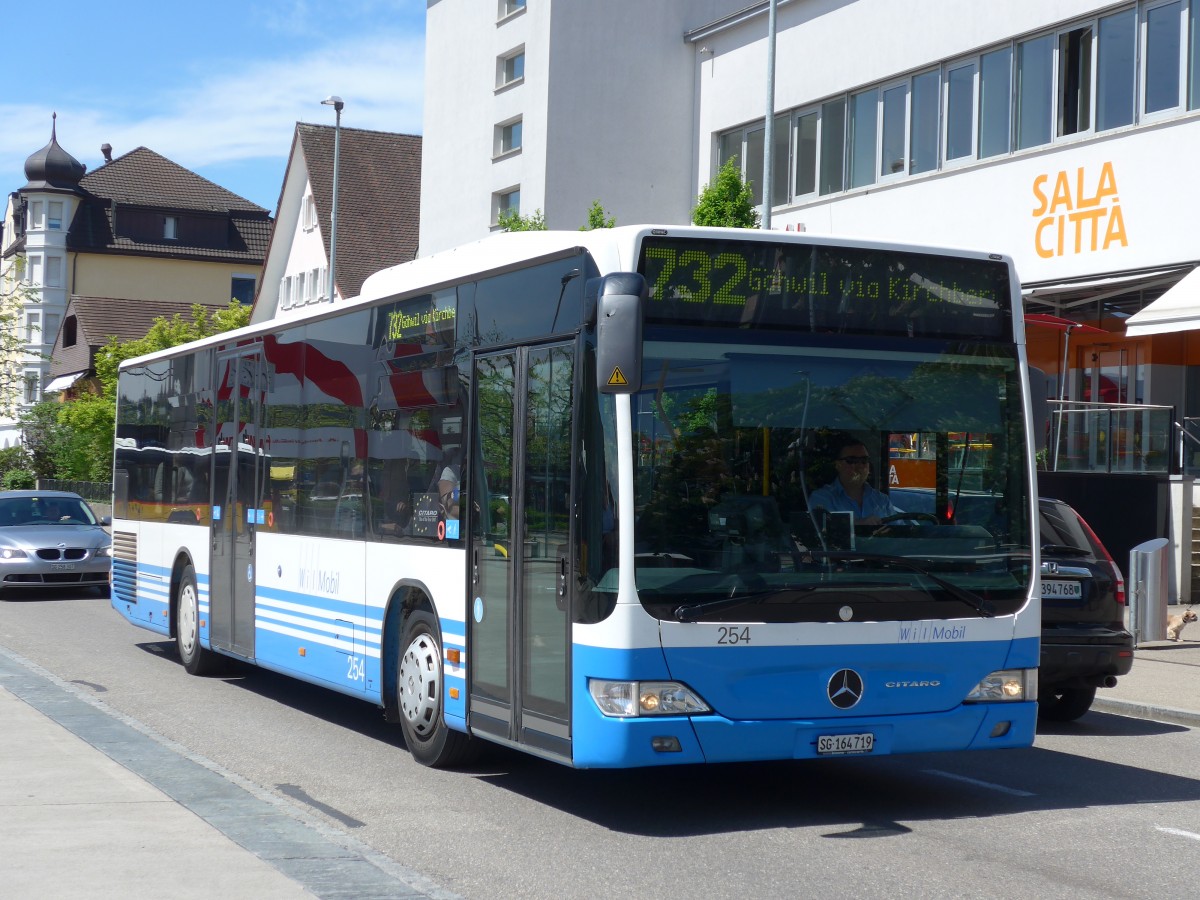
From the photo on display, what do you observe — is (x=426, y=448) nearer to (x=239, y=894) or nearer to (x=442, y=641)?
(x=442, y=641)

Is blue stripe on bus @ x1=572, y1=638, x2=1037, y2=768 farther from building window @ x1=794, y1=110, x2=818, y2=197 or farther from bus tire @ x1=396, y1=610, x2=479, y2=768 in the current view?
building window @ x1=794, y1=110, x2=818, y2=197

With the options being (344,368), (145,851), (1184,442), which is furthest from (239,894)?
(1184,442)

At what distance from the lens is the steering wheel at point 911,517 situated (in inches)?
319

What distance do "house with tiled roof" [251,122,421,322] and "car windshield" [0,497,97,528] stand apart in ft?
109

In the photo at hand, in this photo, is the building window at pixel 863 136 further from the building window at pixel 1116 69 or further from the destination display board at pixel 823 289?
the destination display board at pixel 823 289

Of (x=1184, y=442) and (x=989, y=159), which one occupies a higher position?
(x=989, y=159)

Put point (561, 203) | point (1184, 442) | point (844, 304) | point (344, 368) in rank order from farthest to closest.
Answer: point (561, 203)
point (1184, 442)
point (344, 368)
point (844, 304)

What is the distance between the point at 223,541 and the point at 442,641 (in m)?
4.92

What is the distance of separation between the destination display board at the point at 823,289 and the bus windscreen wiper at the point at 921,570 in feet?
3.68

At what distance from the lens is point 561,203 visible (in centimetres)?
3803

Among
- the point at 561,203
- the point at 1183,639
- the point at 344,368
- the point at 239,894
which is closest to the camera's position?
the point at 239,894

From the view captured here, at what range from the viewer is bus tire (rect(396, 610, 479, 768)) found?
941 centimetres

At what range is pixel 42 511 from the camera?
24.2 m

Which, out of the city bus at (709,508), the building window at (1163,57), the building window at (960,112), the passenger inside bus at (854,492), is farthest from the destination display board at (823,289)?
the building window at (960,112)
